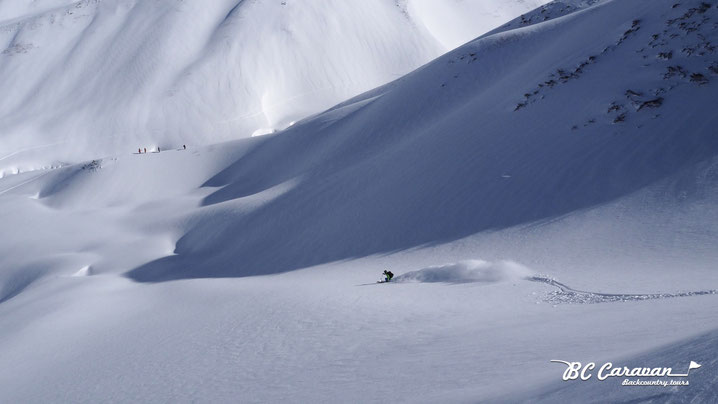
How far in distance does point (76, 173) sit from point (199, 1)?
55292 mm

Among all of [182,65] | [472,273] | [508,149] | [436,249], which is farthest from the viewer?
[182,65]

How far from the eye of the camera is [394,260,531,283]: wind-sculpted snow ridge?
1180 cm

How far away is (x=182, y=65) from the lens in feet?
249

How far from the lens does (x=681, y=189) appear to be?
14320 millimetres

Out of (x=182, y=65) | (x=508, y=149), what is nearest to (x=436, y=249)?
(x=508, y=149)

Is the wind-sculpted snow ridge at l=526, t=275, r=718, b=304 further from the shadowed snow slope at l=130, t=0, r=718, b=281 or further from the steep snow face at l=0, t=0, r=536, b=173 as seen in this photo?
the steep snow face at l=0, t=0, r=536, b=173

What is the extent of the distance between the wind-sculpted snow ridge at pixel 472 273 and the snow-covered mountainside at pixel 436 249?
2.8 inches

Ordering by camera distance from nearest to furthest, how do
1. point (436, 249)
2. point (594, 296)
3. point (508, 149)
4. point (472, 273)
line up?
1. point (594, 296)
2. point (472, 273)
3. point (436, 249)
4. point (508, 149)

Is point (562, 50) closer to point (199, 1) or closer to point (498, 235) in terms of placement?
point (498, 235)

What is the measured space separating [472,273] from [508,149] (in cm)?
917

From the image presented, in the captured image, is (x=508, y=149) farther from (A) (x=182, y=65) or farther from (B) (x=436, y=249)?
(A) (x=182, y=65)

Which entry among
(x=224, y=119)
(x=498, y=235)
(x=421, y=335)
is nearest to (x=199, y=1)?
(x=224, y=119)

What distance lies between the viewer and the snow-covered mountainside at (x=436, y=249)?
692cm

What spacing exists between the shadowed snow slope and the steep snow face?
41.0 meters
